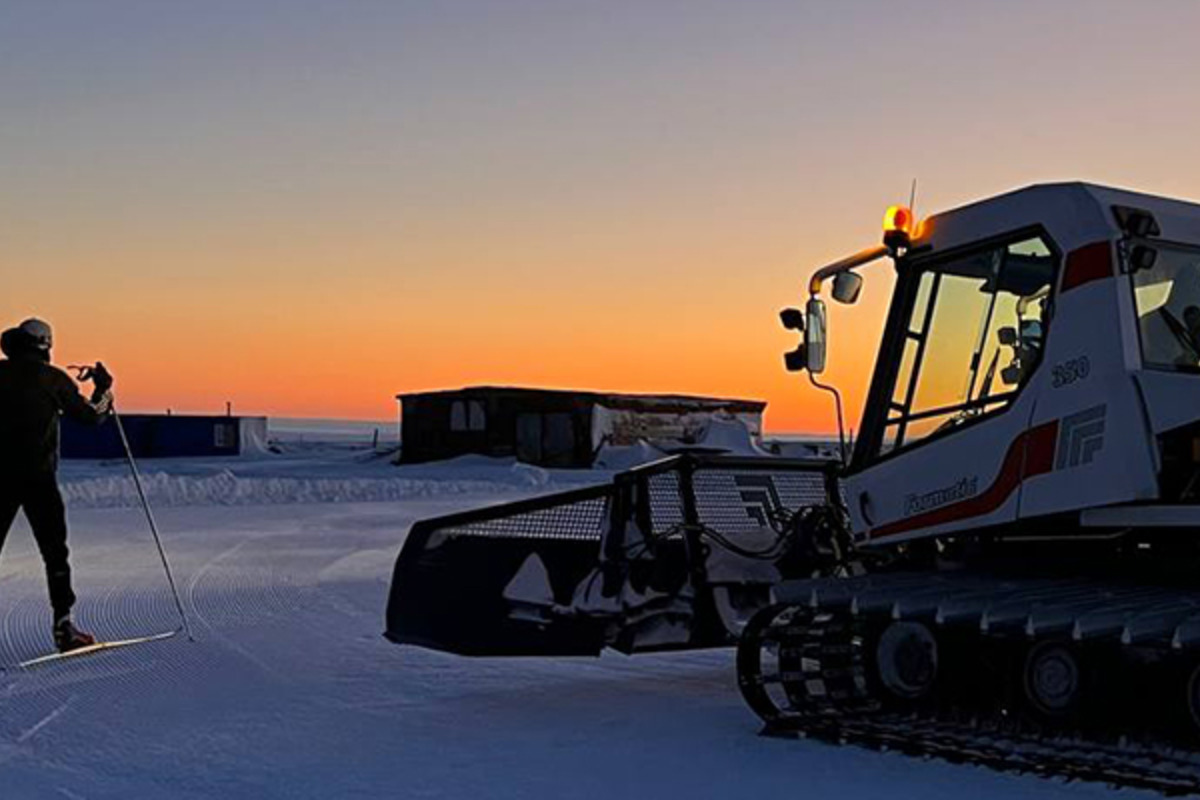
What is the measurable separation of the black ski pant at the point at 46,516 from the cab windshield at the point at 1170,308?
630cm

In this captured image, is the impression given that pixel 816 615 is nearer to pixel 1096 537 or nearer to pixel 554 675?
pixel 1096 537

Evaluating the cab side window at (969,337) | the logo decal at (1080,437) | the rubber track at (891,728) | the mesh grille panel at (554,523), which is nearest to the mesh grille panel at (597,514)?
the mesh grille panel at (554,523)

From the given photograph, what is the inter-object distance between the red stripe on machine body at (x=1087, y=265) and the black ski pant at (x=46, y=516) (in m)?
6.03

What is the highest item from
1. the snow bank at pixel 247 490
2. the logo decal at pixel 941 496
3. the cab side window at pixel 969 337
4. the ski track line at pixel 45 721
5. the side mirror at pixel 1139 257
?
the side mirror at pixel 1139 257

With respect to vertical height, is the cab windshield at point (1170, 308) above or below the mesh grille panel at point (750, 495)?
above

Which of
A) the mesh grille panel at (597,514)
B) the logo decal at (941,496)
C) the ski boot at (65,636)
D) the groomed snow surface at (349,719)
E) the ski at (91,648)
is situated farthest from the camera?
the ski boot at (65,636)

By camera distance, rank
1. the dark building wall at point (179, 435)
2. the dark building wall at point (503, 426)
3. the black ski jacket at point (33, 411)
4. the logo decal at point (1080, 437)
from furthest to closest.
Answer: the dark building wall at point (179, 435) < the dark building wall at point (503, 426) < the black ski jacket at point (33, 411) < the logo decal at point (1080, 437)

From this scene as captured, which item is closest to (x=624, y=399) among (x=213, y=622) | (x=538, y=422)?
(x=538, y=422)

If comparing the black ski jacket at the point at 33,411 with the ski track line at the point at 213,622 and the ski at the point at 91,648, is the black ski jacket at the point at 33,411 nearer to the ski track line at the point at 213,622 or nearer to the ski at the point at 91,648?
the ski at the point at 91,648

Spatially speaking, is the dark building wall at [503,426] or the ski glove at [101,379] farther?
the dark building wall at [503,426]

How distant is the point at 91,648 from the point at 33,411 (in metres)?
1.53

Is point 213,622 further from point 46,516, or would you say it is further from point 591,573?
point 591,573

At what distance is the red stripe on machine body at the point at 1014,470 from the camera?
19.9 feet

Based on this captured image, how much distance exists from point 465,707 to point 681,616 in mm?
1249
